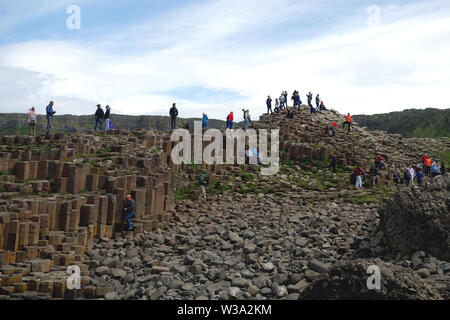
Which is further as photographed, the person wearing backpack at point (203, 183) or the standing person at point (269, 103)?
the standing person at point (269, 103)

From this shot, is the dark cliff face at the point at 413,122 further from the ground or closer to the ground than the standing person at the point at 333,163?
further from the ground

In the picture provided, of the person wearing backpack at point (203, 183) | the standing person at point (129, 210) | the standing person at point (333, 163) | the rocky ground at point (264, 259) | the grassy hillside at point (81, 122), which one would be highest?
the grassy hillside at point (81, 122)

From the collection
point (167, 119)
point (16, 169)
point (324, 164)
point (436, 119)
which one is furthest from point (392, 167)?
point (436, 119)

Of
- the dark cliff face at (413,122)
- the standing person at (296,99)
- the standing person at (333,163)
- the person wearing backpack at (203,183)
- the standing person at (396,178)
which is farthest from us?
the dark cliff face at (413,122)

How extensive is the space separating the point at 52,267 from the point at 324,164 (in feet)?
59.7

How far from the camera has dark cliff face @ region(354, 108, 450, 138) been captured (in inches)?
2660

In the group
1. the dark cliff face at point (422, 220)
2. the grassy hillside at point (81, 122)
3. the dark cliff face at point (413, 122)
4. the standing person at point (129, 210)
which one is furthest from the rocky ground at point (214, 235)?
the dark cliff face at point (413, 122)

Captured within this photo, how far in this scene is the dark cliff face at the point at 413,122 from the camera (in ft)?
222

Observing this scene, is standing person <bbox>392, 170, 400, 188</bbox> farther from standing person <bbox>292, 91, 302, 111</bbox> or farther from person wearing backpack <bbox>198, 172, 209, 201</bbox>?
standing person <bbox>292, 91, 302, 111</bbox>

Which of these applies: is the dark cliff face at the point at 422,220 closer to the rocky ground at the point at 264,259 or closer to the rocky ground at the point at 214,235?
the rocky ground at the point at 214,235

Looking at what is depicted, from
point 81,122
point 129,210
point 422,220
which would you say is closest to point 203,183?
point 129,210

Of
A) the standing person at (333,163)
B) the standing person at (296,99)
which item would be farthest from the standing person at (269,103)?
the standing person at (333,163)

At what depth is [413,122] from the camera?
7256cm

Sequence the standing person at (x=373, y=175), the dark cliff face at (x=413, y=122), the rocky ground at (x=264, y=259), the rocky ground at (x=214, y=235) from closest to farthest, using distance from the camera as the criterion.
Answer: the rocky ground at (x=264, y=259) < the rocky ground at (x=214, y=235) < the standing person at (x=373, y=175) < the dark cliff face at (x=413, y=122)
